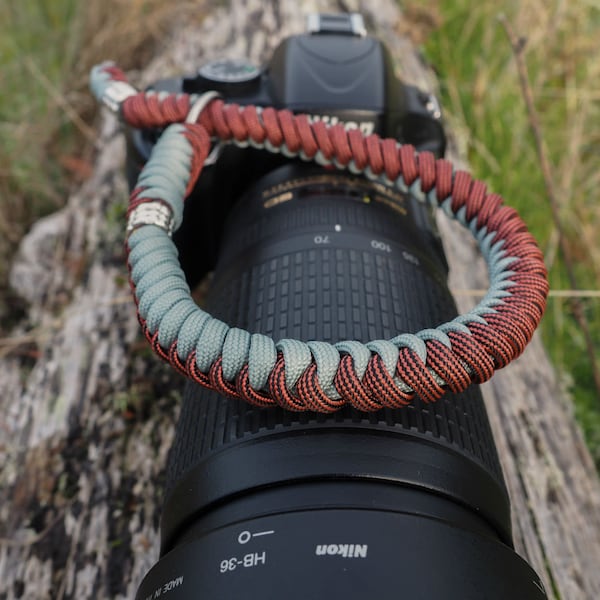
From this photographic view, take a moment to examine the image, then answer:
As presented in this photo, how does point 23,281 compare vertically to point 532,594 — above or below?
below

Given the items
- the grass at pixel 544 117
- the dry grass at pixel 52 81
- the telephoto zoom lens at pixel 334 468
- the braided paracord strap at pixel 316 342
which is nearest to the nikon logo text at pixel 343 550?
the telephoto zoom lens at pixel 334 468

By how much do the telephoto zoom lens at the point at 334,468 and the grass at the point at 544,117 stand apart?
2.17ft

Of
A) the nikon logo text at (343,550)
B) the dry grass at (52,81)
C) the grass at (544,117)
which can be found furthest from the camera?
the dry grass at (52,81)

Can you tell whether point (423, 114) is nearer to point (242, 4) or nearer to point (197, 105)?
point (197, 105)

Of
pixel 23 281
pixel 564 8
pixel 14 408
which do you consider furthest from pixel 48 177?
pixel 564 8

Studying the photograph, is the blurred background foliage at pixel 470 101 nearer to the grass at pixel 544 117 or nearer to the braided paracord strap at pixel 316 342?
the grass at pixel 544 117

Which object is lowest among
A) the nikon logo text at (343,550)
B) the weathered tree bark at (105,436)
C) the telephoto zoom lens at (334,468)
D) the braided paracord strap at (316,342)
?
the weathered tree bark at (105,436)

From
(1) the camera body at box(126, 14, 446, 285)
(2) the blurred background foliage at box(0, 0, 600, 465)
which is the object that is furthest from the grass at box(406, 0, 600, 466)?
(1) the camera body at box(126, 14, 446, 285)

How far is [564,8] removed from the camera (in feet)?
5.54

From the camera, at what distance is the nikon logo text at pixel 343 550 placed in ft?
1.65

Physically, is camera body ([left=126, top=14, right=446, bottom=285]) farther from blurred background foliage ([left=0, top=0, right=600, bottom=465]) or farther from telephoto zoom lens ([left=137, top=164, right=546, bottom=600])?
blurred background foliage ([left=0, top=0, right=600, bottom=465])

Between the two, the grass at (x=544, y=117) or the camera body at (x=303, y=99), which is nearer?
the camera body at (x=303, y=99)

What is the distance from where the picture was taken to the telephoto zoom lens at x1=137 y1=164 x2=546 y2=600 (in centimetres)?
51

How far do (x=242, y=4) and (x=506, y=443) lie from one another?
1151mm
